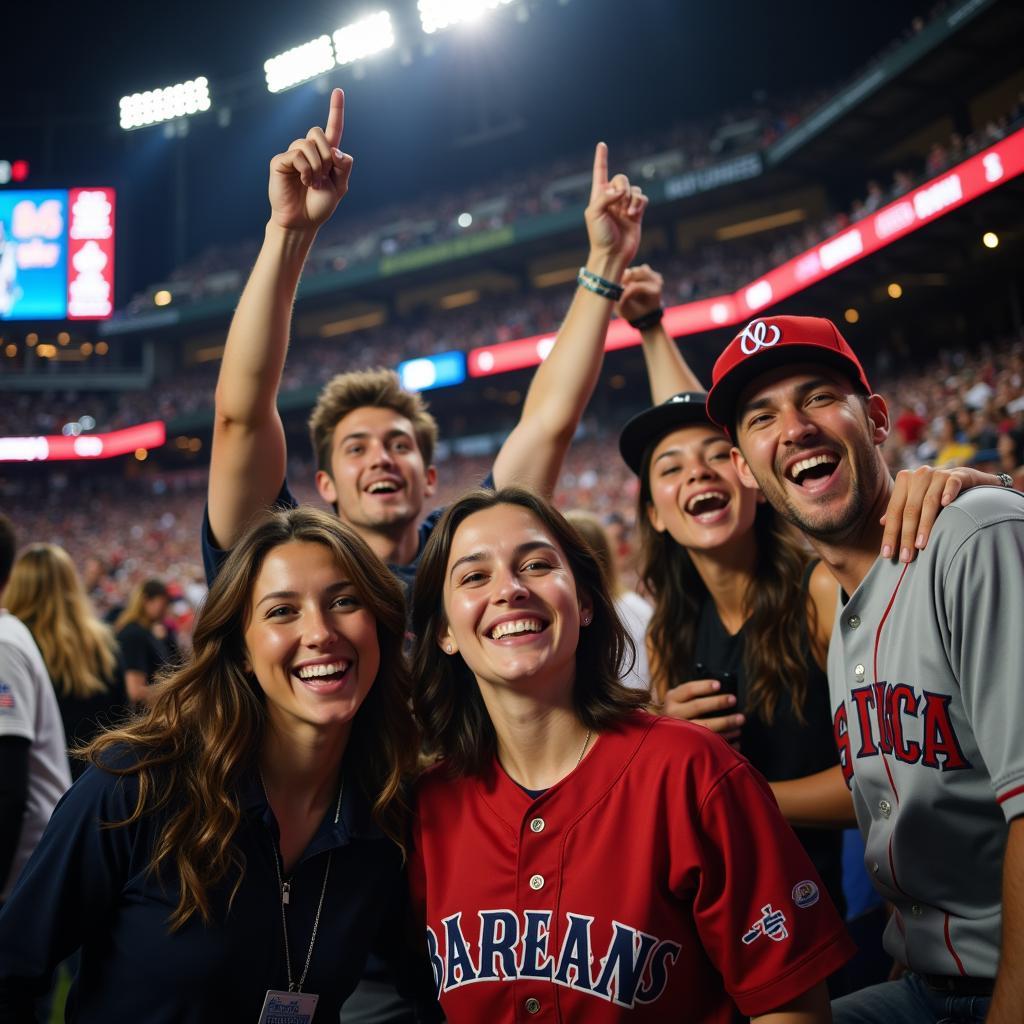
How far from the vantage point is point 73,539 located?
1195 inches

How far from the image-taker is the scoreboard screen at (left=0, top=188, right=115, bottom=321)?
31344mm

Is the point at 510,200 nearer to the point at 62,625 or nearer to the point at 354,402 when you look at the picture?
the point at 62,625

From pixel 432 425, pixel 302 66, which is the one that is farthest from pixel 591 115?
pixel 432 425

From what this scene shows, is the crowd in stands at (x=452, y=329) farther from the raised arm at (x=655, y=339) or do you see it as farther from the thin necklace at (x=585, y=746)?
the thin necklace at (x=585, y=746)

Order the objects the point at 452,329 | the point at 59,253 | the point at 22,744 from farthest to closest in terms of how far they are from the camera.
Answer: the point at 59,253, the point at 452,329, the point at 22,744

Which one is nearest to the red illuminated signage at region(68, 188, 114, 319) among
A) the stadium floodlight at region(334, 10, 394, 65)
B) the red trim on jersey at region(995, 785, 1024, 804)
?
the stadium floodlight at region(334, 10, 394, 65)

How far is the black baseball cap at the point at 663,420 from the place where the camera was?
284 cm

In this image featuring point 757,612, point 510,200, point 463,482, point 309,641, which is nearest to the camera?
point 309,641

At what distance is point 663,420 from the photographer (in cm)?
291

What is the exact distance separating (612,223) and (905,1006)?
259 cm

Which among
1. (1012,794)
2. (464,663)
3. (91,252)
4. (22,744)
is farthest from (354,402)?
(91,252)

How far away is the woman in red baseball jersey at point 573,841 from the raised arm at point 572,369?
777mm

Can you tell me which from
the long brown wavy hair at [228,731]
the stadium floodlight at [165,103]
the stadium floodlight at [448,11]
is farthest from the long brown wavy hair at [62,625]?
the stadium floodlight at [165,103]

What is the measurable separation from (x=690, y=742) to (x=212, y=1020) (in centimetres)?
118
